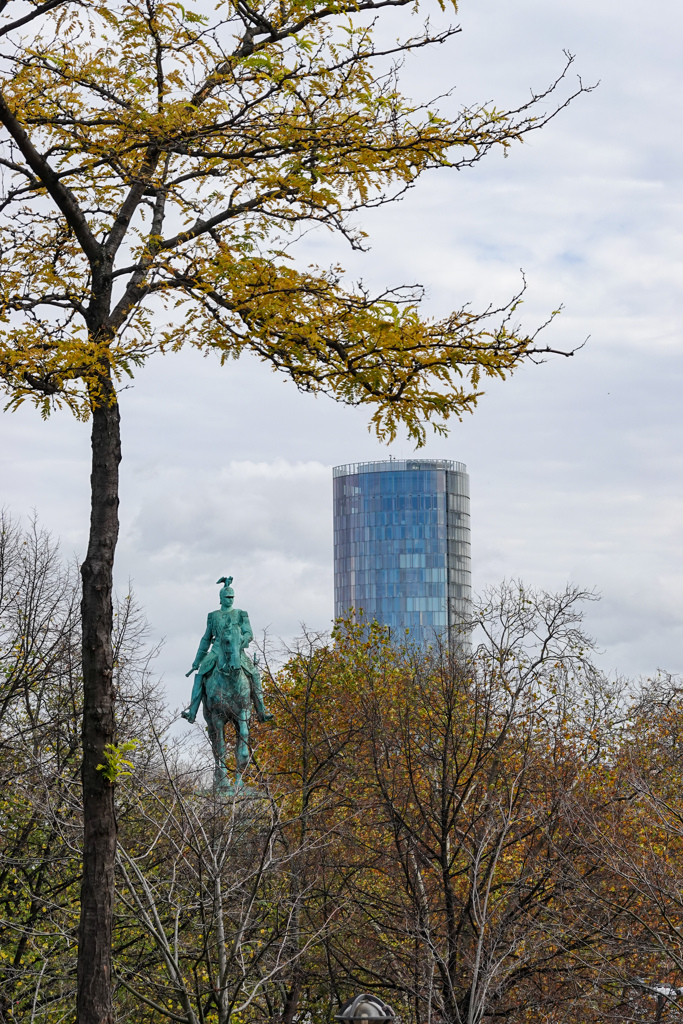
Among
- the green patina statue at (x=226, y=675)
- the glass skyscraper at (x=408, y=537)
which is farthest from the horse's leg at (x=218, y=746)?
the glass skyscraper at (x=408, y=537)

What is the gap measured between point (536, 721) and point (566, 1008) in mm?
5403

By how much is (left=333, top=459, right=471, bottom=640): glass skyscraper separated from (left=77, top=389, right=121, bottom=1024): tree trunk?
12078 cm

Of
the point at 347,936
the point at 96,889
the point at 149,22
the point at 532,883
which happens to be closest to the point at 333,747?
the point at 347,936

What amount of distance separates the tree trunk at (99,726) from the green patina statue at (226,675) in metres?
12.6

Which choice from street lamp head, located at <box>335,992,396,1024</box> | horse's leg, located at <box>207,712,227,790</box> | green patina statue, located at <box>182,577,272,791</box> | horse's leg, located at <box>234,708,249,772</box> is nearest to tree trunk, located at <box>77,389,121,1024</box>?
street lamp head, located at <box>335,992,396,1024</box>

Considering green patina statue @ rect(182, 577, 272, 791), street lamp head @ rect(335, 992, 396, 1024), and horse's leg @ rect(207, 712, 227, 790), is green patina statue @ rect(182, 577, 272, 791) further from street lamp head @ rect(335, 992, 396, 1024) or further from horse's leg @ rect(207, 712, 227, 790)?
street lamp head @ rect(335, 992, 396, 1024)

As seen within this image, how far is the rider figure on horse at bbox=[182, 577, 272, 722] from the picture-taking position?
864 inches

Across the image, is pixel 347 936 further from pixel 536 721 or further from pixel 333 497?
pixel 333 497

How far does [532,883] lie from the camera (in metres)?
16.2

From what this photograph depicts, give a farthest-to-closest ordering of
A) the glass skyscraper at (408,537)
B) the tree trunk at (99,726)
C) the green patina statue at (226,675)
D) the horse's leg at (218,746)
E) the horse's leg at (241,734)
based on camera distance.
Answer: the glass skyscraper at (408,537) → the green patina statue at (226,675) → the horse's leg at (241,734) → the horse's leg at (218,746) → the tree trunk at (99,726)

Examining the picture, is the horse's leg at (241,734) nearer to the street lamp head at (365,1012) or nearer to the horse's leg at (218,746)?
the horse's leg at (218,746)

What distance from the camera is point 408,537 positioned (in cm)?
13112

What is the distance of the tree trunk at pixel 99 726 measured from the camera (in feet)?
27.0

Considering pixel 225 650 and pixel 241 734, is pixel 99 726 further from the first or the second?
pixel 225 650
